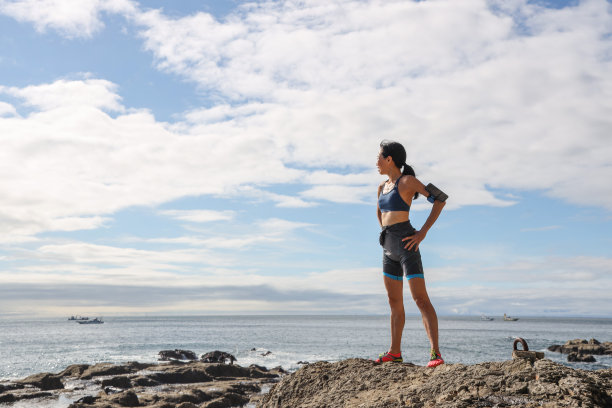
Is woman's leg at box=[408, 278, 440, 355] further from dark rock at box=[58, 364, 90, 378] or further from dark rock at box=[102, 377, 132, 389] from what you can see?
dark rock at box=[58, 364, 90, 378]

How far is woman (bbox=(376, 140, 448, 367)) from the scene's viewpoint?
18.4ft

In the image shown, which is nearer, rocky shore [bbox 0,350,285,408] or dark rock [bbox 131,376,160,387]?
rocky shore [bbox 0,350,285,408]

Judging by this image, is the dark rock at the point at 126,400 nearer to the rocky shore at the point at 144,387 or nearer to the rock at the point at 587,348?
the rocky shore at the point at 144,387

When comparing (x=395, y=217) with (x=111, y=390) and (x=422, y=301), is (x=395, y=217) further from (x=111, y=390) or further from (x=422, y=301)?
(x=111, y=390)

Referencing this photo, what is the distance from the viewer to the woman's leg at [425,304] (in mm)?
5574

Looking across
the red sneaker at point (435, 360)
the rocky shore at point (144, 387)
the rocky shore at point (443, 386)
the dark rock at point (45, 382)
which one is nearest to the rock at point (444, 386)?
the rocky shore at point (443, 386)

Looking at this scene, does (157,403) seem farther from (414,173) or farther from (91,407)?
(414,173)

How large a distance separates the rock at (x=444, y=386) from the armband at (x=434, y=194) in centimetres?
170

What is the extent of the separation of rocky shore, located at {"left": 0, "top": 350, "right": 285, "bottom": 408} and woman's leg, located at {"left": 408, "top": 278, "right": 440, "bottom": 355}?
39.8ft

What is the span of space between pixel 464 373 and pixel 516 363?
0.39 meters

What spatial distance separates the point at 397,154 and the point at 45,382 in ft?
79.5

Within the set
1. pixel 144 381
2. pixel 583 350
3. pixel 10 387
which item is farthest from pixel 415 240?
pixel 583 350

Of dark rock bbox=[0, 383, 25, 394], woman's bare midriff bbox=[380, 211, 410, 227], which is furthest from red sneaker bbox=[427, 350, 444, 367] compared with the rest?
dark rock bbox=[0, 383, 25, 394]

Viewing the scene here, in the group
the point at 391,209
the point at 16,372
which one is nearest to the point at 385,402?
the point at 391,209
